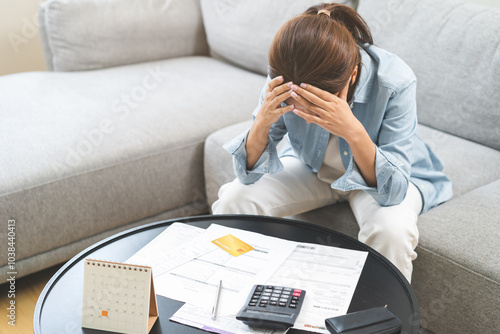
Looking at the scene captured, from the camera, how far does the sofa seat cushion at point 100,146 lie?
1565 millimetres

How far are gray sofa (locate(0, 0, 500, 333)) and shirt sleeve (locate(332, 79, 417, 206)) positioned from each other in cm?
16

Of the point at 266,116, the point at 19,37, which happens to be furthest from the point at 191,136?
the point at 19,37

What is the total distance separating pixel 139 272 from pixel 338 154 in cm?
68

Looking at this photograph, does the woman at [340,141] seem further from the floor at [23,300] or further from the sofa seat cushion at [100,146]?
the floor at [23,300]

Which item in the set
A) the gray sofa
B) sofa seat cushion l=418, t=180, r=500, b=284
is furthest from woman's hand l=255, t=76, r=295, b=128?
sofa seat cushion l=418, t=180, r=500, b=284

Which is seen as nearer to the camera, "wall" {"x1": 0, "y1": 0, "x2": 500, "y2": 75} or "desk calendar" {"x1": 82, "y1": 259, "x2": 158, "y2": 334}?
"desk calendar" {"x1": 82, "y1": 259, "x2": 158, "y2": 334}

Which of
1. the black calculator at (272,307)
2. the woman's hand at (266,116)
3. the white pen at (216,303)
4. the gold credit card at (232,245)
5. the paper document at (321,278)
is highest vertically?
the woman's hand at (266,116)

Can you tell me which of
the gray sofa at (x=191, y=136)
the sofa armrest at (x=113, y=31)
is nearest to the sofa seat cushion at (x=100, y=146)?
the gray sofa at (x=191, y=136)

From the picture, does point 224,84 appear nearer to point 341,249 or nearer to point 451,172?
point 451,172

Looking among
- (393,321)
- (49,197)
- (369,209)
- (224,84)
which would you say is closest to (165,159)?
(49,197)

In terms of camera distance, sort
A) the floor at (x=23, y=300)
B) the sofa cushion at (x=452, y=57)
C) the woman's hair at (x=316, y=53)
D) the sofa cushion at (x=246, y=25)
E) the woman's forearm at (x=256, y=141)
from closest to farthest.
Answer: the woman's hair at (x=316, y=53) → the woman's forearm at (x=256, y=141) → the floor at (x=23, y=300) → the sofa cushion at (x=452, y=57) → the sofa cushion at (x=246, y=25)

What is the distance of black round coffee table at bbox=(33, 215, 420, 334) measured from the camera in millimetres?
903

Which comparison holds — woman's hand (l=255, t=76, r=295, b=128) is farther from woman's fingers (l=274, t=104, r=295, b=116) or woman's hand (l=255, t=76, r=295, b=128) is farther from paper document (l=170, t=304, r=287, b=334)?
paper document (l=170, t=304, r=287, b=334)

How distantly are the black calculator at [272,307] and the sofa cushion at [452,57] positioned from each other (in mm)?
1038
